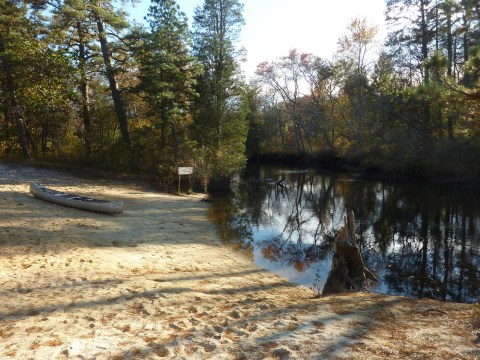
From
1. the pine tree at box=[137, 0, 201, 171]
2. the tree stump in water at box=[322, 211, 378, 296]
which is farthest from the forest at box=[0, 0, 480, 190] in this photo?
the tree stump in water at box=[322, 211, 378, 296]

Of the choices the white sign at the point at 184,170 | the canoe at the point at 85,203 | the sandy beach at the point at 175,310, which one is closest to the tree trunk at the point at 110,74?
the white sign at the point at 184,170

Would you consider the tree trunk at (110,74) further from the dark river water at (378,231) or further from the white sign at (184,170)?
the dark river water at (378,231)

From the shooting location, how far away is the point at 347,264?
725 cm

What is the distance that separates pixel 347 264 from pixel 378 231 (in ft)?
20.6

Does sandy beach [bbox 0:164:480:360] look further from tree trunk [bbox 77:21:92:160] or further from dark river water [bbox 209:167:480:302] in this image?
tree trunk [bbox 77:21:92:160]

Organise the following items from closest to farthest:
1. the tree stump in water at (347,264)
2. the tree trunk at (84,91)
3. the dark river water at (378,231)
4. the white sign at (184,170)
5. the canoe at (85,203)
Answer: the tree stump in water at (347,264) → the dark river water at (378,231) → the canoe at (85,203) → the white sign at (184,170) → the tree trunk at (84,91)

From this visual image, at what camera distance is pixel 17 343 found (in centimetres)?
369

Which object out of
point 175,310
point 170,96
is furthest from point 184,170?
point 175,310

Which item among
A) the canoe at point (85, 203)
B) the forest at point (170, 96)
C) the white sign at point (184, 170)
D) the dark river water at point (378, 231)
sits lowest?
the dark river water at point (378, 231)

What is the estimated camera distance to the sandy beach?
373 centimetres

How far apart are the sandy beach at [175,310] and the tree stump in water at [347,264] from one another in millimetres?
779

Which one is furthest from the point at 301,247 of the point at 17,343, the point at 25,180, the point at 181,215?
the point at 25,180

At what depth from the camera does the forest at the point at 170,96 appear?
685 inches

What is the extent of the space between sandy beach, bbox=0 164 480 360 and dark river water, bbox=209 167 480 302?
1.89 meters
